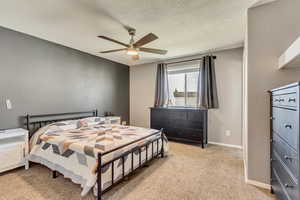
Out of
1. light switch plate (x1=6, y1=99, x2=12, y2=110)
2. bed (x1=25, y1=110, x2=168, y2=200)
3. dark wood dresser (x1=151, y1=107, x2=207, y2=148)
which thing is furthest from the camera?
dark wood dresser (x1=151, y1=107, x2=207, y2=148)

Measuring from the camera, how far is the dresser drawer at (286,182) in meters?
1.17

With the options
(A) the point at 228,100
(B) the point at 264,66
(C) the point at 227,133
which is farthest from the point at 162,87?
(B) the point at 264,66

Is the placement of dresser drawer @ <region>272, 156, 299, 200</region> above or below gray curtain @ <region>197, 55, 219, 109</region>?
below

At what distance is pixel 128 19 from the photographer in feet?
7.82

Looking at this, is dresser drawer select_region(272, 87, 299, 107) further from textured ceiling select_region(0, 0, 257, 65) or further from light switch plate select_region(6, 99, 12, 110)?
light switch plate select_region(6, 99, 12, 110)

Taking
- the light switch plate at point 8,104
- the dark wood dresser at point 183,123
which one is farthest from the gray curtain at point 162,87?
the light switch plate at point 8,104

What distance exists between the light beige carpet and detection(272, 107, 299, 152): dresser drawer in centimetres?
99

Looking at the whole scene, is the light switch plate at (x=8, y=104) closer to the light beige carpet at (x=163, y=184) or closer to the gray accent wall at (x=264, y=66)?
the light beige carpet at (x=163, y=184)

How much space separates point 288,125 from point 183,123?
8.77ft

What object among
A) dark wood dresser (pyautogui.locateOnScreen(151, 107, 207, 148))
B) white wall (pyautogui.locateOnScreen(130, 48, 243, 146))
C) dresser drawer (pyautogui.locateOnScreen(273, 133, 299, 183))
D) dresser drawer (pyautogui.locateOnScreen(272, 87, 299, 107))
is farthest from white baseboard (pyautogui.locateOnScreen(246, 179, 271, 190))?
white wall (pyautogui.locateOnScreen(130, 48, 243, 146))

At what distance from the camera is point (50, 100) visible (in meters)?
3.29

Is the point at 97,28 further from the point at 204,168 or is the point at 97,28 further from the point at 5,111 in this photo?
the point at 204,168

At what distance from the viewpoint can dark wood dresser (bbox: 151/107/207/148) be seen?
3.67 m

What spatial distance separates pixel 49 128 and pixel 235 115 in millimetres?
4340
